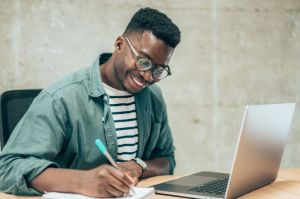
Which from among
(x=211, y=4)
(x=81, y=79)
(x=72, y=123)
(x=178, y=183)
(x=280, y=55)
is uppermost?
(x=211, y=4)

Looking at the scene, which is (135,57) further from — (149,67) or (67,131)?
(67,131)

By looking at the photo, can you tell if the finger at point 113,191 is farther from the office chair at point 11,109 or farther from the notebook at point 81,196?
the office chair at point 11,109

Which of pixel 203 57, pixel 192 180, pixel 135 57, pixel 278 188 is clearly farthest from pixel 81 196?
pixel 203 57

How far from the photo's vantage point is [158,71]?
175cm

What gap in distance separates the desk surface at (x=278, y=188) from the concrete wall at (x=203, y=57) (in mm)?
1168

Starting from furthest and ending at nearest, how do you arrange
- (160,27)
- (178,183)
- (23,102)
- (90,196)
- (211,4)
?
(211,4), (23,102), (160,27), (178,183), (90,196)

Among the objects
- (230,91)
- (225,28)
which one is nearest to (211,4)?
(225,28)

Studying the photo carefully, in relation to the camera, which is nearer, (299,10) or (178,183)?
(178,183)

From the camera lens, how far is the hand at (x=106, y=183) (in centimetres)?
135

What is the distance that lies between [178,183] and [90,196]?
394 mm

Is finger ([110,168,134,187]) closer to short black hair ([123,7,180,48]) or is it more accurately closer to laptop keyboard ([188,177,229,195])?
laptop keyboard ([188,177,229,195])

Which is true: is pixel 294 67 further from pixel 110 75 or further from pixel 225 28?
pixel 110 75

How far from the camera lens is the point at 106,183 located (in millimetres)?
1365

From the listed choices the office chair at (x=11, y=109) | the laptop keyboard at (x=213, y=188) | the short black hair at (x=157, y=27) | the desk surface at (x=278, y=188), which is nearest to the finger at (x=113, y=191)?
the desk surface at (x=278, y=188)
